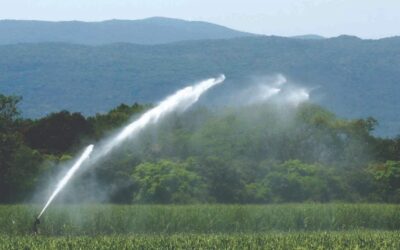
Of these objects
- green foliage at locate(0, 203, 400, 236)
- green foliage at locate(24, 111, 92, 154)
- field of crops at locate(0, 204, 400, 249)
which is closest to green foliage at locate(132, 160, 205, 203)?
green foliage at locate(0, 203, 400, 236)

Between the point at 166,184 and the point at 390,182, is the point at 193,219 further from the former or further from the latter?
the point at 390,182

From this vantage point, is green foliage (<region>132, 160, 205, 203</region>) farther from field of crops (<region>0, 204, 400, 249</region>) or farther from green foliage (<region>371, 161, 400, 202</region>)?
green foliage (<region>371, 161, 400, 202</region>)

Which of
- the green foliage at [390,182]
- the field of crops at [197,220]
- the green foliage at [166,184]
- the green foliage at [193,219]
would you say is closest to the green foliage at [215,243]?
the field of crops at [197,220]

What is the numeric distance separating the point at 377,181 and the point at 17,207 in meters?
34.6

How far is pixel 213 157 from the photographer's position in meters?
67.7

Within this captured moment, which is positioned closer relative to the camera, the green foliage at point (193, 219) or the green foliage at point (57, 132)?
the green foliage at point (193, 219)

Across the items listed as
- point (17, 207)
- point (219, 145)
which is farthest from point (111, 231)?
point (219, 145)

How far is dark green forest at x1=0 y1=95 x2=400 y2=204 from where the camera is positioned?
6019 cm

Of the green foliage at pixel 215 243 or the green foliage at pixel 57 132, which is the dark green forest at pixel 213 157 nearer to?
the green foliage at pixel 57 132

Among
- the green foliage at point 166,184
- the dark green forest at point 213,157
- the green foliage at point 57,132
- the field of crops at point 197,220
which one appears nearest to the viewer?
the field of crops at point 197,220

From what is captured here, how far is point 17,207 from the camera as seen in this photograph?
42.8 meters

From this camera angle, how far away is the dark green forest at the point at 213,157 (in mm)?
60188

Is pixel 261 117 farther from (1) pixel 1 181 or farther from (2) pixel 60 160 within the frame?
(1) pixel 1 181

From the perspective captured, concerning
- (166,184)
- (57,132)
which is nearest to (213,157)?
(166,184)
